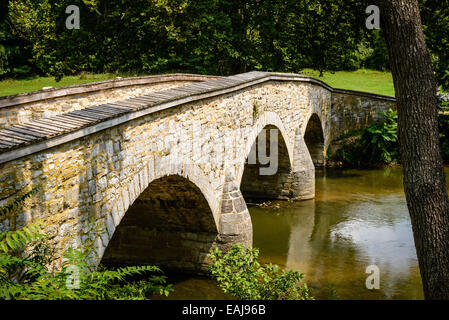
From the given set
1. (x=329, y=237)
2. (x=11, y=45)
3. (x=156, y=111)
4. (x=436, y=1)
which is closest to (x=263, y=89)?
(x=329, y=237)

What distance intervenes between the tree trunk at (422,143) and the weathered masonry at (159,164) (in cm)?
325

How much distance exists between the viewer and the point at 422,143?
5.16 metres

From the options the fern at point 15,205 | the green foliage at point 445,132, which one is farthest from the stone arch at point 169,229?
the green foliage at point 445,132

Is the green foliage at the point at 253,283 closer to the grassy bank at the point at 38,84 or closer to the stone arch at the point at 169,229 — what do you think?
the stone arch at the point at 169,229

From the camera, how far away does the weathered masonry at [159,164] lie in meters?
4.88

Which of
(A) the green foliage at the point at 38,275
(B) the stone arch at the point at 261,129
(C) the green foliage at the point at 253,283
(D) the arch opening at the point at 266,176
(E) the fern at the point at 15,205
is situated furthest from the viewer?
(D) the arch opening at the point at 266,176

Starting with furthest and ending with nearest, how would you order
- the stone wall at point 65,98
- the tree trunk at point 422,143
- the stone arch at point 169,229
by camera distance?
1. the stone arch at point 169,229
2. the stone wall at point 65,98
3. the tree trunk at point 422,143

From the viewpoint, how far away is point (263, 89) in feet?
42.1

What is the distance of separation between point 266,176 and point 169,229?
253 inches

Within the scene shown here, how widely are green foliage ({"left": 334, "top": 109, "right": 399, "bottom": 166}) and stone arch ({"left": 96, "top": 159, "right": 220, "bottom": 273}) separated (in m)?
12.4

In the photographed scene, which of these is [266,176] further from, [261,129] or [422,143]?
[422,143]

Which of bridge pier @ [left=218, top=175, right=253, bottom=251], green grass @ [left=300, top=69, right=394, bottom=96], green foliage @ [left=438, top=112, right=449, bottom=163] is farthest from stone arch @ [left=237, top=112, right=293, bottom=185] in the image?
green grass @ [left=300, top=69, right=394, bottom=96]

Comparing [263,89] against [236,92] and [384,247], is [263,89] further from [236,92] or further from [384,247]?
[384,247]

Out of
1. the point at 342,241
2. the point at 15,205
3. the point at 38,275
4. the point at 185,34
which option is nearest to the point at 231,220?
the point at 342,241
